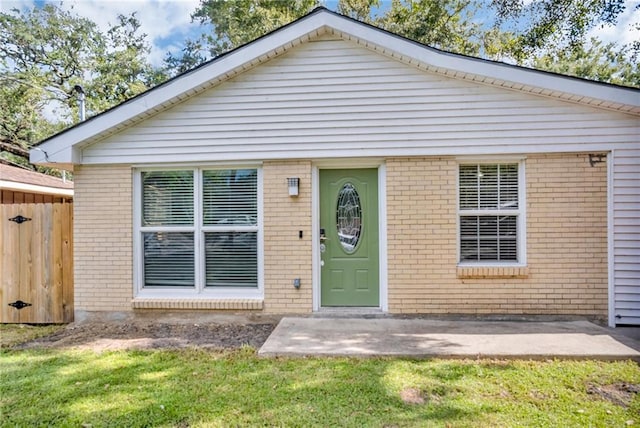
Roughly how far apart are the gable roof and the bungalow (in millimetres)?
25

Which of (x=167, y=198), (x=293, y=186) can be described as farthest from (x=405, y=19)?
(x=167, y=198)

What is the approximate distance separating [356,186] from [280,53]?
2394mm

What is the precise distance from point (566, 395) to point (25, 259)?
7.55 meters

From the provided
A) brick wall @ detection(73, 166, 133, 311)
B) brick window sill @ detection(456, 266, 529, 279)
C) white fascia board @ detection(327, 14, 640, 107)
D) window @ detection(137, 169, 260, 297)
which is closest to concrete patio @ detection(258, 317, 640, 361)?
brick window sill @ detection(456, 266, 529, 279)

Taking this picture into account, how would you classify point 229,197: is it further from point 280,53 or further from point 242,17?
point 242,17

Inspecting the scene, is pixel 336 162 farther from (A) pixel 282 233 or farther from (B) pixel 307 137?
(A) pixel 282 233

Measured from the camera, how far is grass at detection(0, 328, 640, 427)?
2.81m

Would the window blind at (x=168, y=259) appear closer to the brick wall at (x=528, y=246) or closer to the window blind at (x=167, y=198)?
the window blind at (x=167, y=198)

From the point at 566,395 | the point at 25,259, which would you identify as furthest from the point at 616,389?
the point at 25,259

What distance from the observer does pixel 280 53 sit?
5.33 meters

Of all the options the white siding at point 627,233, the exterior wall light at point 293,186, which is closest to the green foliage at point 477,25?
the white siding at point 627,233

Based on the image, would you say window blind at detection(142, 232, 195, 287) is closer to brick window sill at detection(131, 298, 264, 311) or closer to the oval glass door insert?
brick window sill at detection(131, 298, 264, 311)

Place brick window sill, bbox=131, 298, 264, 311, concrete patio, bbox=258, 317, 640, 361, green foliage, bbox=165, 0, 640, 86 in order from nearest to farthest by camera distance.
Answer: concrete patio, bbox=258, 317, 640, 361 < brick window sill, bbox=131, 298, 264, 311 < green foliage, bbox=165, 0, 640, 86

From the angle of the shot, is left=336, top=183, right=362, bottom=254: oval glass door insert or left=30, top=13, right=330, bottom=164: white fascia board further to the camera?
left=336, top=183, right=362, bottom=254: oval glass door insert
